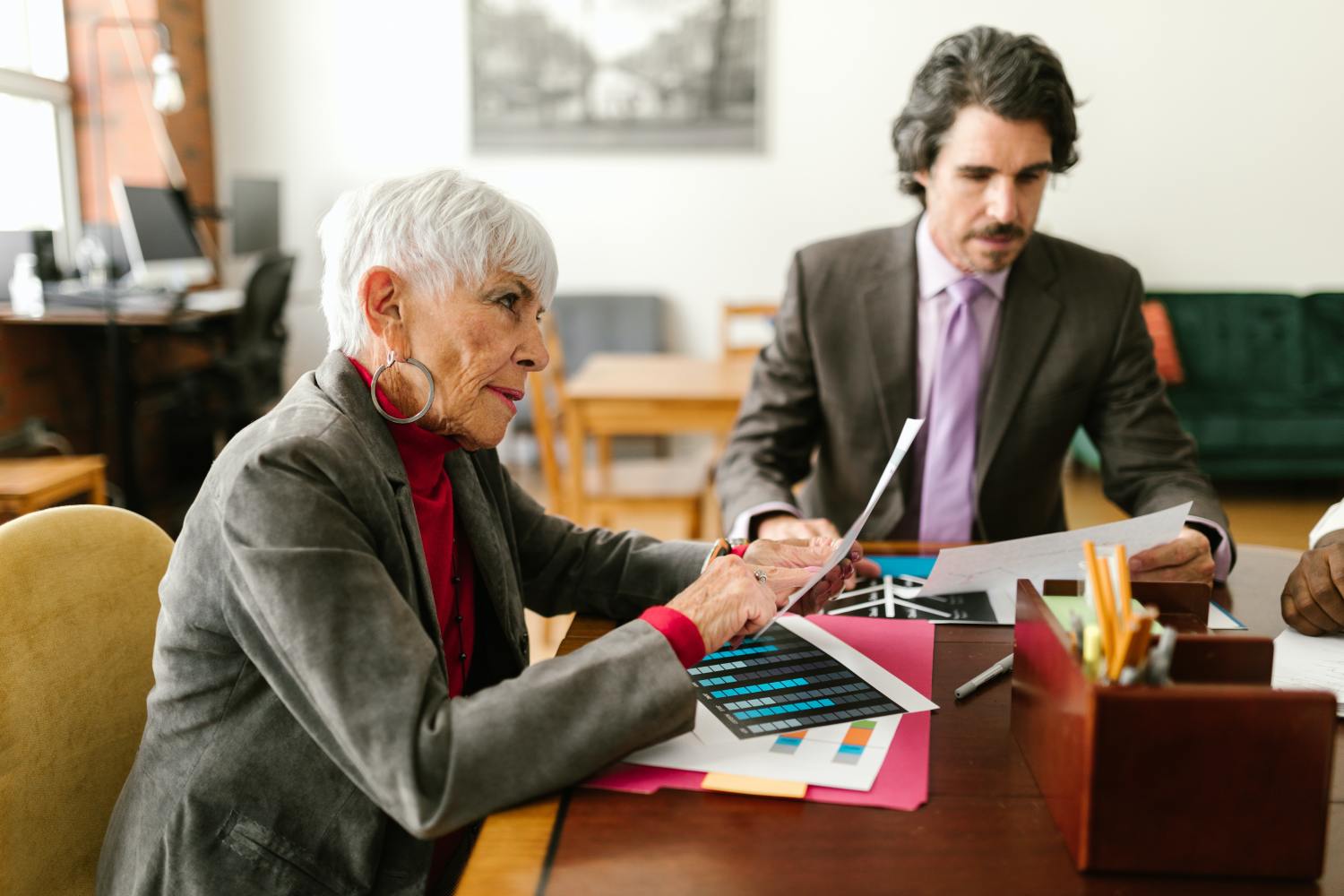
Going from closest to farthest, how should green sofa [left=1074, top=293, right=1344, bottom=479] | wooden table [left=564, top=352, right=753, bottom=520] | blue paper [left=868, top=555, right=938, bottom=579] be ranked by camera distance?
blue paper [left=868, top=555, right=938, bottom=579] < wooden table [left=564, top=352, right=753, bottom=520] < green sofa [left=1074, top=293, right=1344, bottom=479]

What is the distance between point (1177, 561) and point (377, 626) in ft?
3.09

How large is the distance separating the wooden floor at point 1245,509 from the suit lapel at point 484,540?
2717 mm

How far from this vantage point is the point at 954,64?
172 cm

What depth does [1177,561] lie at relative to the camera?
1330 mm

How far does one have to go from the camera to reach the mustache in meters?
1.70

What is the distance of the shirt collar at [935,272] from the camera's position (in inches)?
72.1

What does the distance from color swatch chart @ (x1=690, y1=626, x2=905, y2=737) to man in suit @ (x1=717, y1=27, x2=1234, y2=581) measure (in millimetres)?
539

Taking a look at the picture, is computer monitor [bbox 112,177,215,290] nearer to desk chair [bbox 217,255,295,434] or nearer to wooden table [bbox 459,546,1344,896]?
desk chair [bbox 217,255,295,434]

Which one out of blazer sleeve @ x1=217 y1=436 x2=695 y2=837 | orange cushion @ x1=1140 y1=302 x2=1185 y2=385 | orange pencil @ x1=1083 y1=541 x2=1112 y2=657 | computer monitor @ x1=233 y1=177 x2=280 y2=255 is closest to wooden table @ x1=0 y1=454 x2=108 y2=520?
computer monitor @ x1=233 y1=177 x2=280 y2=255

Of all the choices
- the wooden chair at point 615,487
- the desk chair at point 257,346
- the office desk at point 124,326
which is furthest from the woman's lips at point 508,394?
the desk chair at point 257,346

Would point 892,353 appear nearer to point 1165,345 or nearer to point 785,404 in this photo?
point 785,404

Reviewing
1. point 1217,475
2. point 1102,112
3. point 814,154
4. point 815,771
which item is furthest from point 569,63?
point 815,771

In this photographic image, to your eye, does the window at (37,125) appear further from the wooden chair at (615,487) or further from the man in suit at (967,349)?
the man in suit at (967,349)

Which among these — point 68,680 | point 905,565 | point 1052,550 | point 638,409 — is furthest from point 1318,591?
point 638,409
